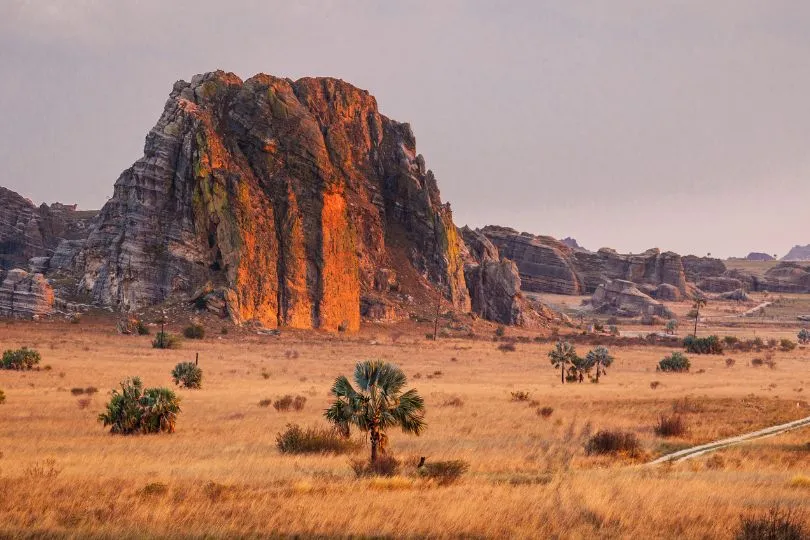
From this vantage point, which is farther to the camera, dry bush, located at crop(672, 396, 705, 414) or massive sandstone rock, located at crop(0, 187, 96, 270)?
massive sandstone rock, located at crop(0, 187, 96, 270)

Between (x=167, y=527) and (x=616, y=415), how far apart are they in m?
24.4

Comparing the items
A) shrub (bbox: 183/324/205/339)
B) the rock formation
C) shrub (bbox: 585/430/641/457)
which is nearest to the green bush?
shrub (bbox: 585/430/641/457)

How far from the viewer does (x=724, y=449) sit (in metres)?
23.3

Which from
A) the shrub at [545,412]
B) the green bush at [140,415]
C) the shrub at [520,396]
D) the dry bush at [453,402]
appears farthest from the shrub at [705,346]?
the green bush at [140,415]

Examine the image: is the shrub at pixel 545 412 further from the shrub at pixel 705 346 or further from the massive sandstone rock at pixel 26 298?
the massive sandstone rock at pixel 26 298

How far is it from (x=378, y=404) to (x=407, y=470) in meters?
2.57

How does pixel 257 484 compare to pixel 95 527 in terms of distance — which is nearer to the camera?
pixel 95 527

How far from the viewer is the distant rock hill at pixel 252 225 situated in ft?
303

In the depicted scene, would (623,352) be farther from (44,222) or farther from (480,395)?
(44,222)

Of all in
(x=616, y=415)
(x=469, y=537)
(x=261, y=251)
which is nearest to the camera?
(x=469, y=537)

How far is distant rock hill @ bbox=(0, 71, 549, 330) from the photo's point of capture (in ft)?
303

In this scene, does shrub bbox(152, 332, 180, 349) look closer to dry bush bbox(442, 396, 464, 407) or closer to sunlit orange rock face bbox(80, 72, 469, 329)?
sunlit orange rock face bbox(80, 72, 469, 329)

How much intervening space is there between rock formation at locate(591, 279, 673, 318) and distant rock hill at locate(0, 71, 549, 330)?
6878 cm

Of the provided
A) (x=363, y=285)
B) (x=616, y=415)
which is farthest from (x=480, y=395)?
(x=363, y=285)
